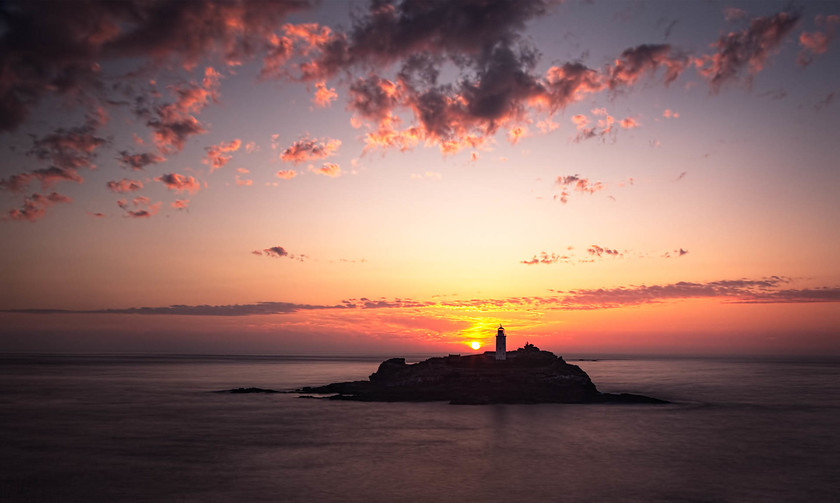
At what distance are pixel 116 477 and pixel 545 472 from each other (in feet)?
80.9

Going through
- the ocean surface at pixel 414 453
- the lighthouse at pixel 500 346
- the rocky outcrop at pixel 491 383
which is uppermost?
the lighthouse at pixel 500 346

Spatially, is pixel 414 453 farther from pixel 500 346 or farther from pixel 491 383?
pixel 500 346

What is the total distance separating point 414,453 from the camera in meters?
39.3

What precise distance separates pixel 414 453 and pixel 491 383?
30382 millimetres

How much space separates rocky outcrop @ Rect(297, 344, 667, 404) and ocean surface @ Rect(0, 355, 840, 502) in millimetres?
3235

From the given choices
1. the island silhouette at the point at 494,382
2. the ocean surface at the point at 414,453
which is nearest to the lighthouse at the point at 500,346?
the island silhouette at the point at 494,382

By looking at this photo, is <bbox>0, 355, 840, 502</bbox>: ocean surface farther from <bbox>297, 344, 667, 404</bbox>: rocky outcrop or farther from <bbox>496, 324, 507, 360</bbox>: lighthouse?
<bbox>496, 324, 507, 360</bbox>: lighthouse

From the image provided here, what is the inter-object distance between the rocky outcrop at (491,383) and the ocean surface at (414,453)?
10.6 feet

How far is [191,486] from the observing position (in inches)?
1182

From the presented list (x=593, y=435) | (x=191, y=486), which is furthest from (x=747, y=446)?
(x=191, y=486)

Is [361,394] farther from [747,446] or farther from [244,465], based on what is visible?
[747,446]

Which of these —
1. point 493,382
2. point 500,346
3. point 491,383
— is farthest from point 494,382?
point 500,346

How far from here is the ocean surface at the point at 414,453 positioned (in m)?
29.7

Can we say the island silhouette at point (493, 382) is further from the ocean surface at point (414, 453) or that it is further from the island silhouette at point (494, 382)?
the ocean surface at point (414, 453)
